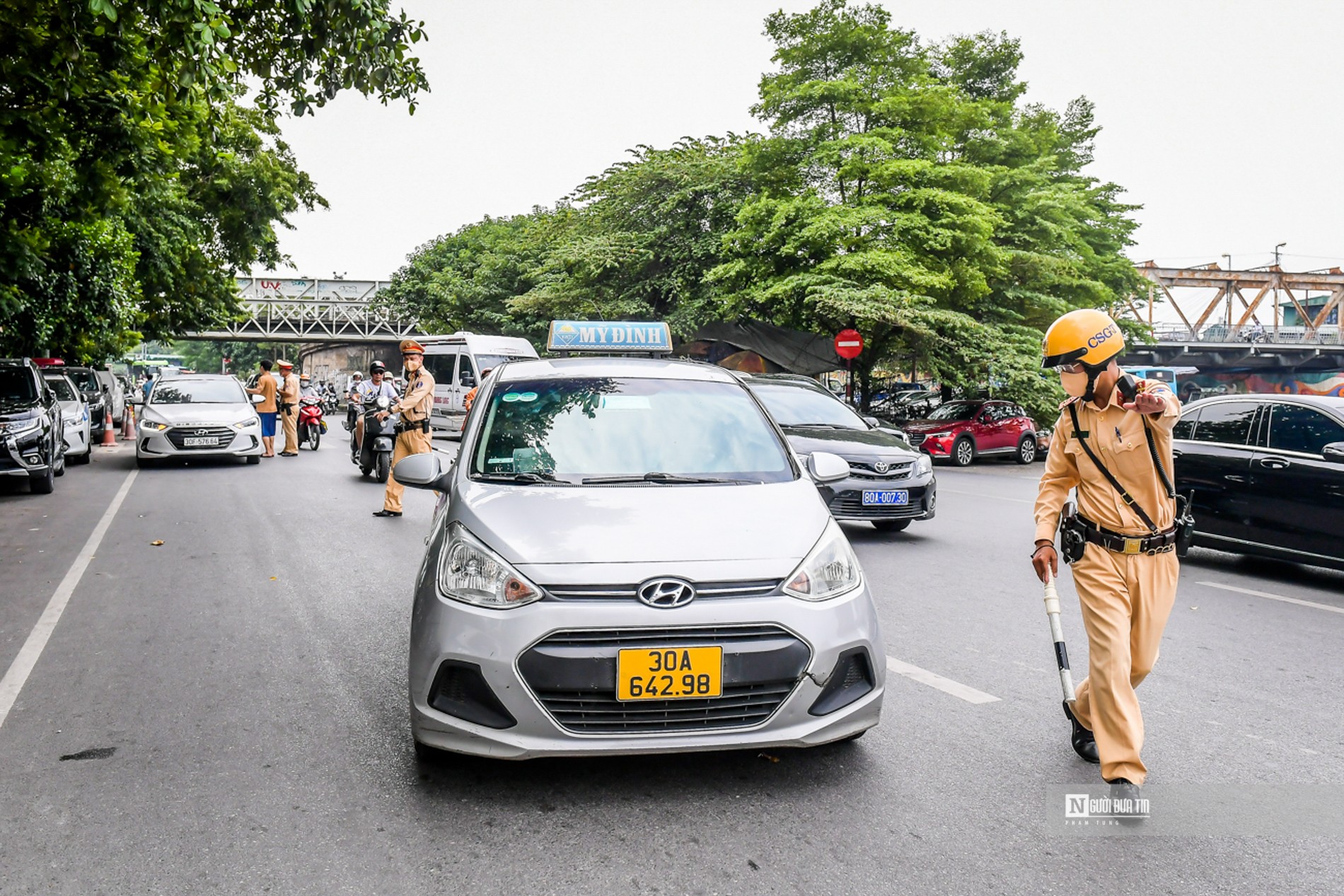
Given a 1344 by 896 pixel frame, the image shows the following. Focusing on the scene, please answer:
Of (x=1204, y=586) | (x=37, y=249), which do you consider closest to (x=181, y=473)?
(x=37, y=249)

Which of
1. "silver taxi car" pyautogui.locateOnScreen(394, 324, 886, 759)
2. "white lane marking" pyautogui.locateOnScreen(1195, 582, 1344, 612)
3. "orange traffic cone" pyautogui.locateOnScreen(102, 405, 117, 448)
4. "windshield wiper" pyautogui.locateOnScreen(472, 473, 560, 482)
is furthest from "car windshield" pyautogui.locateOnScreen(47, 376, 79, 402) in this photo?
"white lane marking" pyautogui.locateOnScreen(1195, 582, 1344, 612)

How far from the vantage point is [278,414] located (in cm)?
1942

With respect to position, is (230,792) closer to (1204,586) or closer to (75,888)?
(75,888)

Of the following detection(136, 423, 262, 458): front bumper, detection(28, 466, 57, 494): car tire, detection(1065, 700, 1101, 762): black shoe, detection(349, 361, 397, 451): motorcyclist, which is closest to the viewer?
detection(1065, 700, 1101, 762): black shoe

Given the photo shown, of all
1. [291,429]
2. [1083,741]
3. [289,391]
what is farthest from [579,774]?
[289,391]

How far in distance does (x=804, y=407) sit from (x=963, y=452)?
12796mm

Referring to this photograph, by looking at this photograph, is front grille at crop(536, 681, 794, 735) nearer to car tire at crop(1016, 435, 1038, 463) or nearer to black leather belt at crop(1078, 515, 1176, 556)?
black leather belt at crop(1078, 515, 1176, 556)

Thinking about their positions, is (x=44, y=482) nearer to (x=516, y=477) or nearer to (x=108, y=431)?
(x=108, y=431)

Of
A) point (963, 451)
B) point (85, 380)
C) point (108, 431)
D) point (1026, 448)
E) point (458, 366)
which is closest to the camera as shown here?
point (108, 431)

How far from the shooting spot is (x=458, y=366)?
23.4m

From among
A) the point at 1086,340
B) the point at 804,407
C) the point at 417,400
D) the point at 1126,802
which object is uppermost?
the point at 1086,340

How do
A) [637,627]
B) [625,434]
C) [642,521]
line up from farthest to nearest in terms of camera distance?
[625,434], [642,521], [637,627]

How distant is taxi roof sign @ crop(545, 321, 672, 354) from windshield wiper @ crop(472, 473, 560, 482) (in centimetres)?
1043

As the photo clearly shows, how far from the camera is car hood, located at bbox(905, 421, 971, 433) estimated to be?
2234 cm
